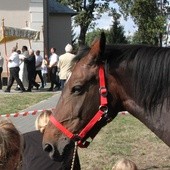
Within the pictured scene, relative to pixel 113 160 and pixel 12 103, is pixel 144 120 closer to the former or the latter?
pixel 113 160

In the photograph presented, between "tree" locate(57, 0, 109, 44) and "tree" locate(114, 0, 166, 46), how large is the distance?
20.0 feet

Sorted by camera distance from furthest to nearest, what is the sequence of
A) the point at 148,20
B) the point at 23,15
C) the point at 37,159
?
1. the point at 148,20
2. the point at 23,15
3. the point at 37,159

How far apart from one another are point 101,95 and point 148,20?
37538mm

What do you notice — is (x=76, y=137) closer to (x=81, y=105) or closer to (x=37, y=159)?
(x=81, y=105)

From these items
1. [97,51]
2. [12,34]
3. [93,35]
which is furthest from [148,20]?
[97,51]

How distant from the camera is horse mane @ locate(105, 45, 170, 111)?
12.0 ft

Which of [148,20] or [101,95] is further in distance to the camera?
[148,20]

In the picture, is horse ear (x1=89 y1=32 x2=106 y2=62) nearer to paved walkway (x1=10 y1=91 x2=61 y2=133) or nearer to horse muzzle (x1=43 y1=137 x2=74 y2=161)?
horse muzzle (x1=43 y1=137 x2=74 y2=161)

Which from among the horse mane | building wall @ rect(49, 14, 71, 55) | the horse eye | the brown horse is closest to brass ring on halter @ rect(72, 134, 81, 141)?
the brown horse

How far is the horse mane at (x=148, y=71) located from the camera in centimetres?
366

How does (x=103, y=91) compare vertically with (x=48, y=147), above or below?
above

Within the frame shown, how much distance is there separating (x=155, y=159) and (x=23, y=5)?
75.0 ft

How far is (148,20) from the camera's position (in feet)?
133

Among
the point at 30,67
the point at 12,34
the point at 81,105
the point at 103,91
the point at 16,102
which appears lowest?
the point at 16,102
